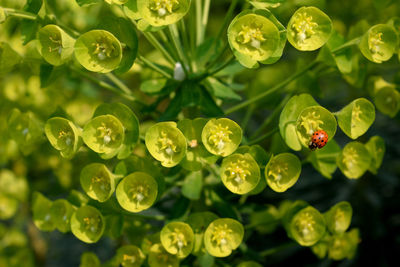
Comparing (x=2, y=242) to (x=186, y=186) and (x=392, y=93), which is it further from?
(x=392, y=93)

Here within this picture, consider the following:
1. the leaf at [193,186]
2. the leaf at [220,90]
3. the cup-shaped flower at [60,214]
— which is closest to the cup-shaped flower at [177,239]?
the leaf at [193,186]

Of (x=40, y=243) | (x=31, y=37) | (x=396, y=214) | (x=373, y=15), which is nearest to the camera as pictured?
(x=31, y=37)

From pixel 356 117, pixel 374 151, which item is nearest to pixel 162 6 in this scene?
pixel 356 117

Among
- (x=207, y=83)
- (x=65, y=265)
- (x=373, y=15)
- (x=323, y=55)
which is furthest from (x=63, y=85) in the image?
(x=373, y=15)

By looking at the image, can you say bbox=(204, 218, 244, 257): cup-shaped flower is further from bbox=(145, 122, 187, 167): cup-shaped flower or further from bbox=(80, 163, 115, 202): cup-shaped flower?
bbox=(80, 163, 115, 202): cup-shaped flower

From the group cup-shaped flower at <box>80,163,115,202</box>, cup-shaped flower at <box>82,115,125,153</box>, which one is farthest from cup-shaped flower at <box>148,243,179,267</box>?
cup-shaped flower at <box>82,115,125,153</box>

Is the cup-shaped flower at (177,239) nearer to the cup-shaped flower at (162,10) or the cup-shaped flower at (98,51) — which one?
the cup-shaped flower at (98,51)
